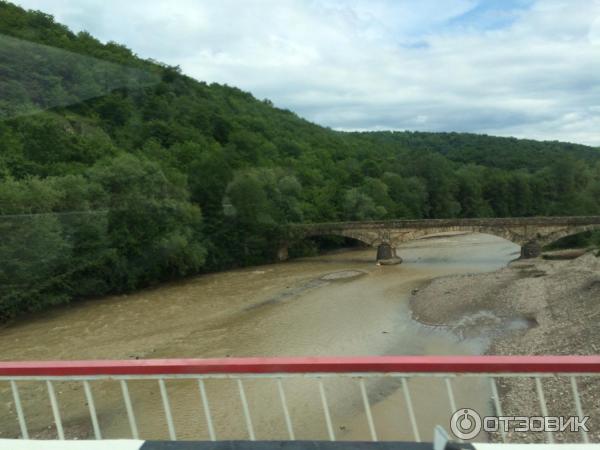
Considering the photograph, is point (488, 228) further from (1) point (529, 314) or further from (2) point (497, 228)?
(1) point (529, 314)

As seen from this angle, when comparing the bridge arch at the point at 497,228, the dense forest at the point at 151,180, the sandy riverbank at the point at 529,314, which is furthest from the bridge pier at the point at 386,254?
the dense forest at the point at 151,180

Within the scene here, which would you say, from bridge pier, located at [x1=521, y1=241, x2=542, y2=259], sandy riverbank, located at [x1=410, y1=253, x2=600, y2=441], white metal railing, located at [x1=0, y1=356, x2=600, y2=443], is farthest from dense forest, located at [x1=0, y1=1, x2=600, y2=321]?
bridge pier, located at [x1=521, y1=241, x2=542, y2=259]

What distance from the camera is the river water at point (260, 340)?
8.89 meters

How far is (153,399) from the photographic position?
10.0 m

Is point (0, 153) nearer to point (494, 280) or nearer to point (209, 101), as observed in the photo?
point (494, 280)

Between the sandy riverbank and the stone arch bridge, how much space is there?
16.6 feet

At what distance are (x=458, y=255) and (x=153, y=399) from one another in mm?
27870

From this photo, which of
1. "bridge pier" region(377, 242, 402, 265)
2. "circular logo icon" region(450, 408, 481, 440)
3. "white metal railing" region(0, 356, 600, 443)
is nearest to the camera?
"circular logo icon" region(450, 408, 481, 440)

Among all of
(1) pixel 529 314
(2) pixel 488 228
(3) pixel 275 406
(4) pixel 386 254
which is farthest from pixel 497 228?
(3) pixel 275 406

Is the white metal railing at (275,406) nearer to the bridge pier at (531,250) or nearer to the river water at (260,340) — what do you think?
the river water at (260,340)

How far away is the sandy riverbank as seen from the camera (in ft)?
28.6

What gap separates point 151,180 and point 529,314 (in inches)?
747

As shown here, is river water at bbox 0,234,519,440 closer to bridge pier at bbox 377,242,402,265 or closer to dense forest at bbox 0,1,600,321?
bridge pier at bbox 377,242,402,265

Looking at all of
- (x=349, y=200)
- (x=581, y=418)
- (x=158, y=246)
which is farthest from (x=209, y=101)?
(x=581, y=418)
